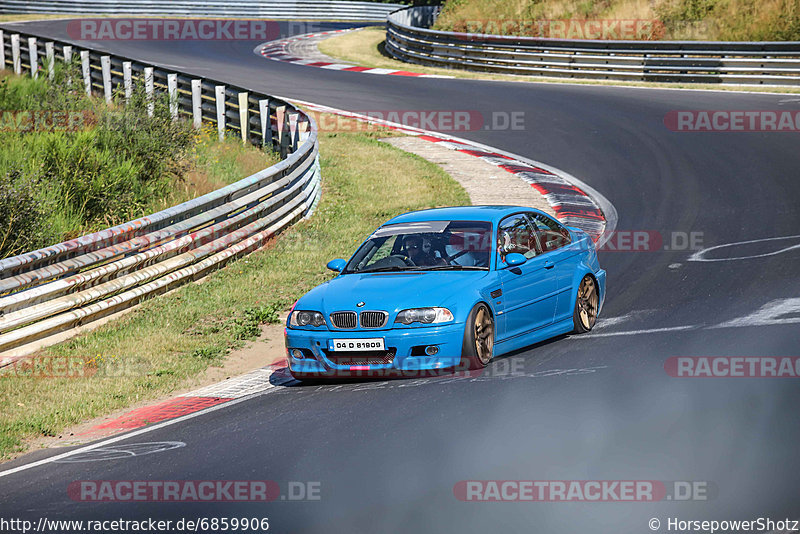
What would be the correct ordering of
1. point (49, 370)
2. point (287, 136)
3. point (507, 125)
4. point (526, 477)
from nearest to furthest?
point (526, 477), point (49, 370), point (287, 136), point (507, 125)

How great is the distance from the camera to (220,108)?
2284 centimetres

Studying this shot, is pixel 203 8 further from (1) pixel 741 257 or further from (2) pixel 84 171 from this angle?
(1) pixel 741 257

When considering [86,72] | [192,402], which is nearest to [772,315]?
[192,402]

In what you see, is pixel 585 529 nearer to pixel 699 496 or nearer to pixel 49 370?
pixel 699 496

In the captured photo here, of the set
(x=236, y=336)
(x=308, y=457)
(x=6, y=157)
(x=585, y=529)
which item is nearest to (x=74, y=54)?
(x=6, y=157)

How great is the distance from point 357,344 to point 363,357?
0.13 meters

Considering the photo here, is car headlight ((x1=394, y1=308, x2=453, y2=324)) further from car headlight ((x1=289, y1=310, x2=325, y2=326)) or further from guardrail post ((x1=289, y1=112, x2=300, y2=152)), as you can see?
guardrail post ((x1=289, y1=112, x2=300, y2=152))

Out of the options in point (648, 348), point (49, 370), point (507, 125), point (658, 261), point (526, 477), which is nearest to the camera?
point (526, 477)

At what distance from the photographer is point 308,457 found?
6973 millimetres

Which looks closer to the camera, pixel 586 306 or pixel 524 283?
pixel 524 283

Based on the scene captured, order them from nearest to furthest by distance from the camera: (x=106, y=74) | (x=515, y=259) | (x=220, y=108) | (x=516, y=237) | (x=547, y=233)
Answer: (x=515, y=259) < (x=516, y=237) < (x=547, y=233) < (x=220, y=108) < (x=106, y=74)

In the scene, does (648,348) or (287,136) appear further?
(287,136)

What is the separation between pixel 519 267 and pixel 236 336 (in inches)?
135

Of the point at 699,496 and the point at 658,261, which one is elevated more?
the point at 699,496
